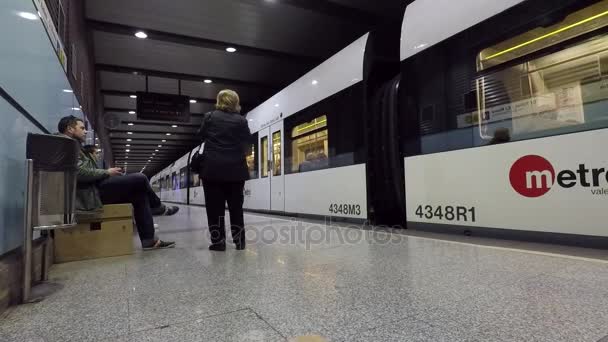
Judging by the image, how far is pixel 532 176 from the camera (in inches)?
101

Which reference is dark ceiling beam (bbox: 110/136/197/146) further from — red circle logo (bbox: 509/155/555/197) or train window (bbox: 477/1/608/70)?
red circle logo (bbox: 509/155/555/197)

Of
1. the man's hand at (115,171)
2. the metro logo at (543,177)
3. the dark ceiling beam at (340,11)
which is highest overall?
the dark ceiling beam at (340,11)

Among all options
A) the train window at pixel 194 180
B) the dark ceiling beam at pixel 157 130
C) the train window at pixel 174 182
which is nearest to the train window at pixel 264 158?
the train window at pixel 194 180

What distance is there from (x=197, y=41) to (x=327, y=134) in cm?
423

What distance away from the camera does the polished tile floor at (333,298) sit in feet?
3.92

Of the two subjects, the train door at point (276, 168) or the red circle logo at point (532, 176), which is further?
the train door at point (276, 168)

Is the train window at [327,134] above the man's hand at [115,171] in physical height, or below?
above

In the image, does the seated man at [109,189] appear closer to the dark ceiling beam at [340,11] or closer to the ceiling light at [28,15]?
the ceiling light at [28,15]

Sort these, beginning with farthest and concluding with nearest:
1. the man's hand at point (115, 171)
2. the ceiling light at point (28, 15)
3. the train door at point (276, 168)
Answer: the train door at point (276, 168)
the man's hand at point (115, 171)
the ceiling light at point (28, 15)

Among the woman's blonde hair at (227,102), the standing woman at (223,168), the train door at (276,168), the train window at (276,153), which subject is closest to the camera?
Result: the standing woman at (223,168)

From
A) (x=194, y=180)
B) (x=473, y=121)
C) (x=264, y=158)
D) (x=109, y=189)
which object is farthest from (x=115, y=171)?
(x=194, y=180)

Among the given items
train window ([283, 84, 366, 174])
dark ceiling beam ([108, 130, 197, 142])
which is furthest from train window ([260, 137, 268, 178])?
dark ceiling beam ([108, 130, 197, 142])

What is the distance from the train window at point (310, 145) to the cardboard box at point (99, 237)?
2.95 m

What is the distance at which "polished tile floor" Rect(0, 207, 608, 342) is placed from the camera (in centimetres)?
120
